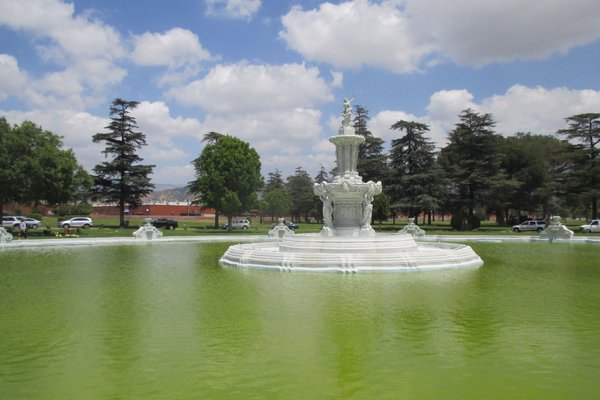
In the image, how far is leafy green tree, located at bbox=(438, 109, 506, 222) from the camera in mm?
59000

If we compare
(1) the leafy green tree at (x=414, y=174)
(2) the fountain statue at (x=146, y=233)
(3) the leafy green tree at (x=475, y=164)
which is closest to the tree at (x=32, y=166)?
(2) the fountain statue at (x=146, y=233)

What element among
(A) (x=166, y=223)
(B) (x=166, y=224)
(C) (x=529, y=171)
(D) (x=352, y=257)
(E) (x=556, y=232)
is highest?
(C) (x=529, y=171)

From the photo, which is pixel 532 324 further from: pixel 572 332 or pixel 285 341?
pixel 285 341

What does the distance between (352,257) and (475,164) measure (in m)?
45.8

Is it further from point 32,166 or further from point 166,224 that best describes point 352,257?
point 166,224

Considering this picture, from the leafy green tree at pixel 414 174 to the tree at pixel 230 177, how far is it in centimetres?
1864

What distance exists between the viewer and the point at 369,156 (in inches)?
2761

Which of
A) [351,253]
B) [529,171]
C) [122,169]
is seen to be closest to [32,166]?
[122,169]

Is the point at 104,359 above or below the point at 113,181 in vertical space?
below

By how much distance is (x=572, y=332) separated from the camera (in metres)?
9.98

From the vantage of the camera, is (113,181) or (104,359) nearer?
(104,359)

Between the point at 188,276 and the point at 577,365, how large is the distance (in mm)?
13588

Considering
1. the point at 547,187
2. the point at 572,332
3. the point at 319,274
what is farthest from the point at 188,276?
the point at 547,187

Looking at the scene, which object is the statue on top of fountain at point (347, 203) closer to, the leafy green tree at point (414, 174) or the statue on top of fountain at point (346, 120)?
the statue on top of fountain at point (346, 120)
